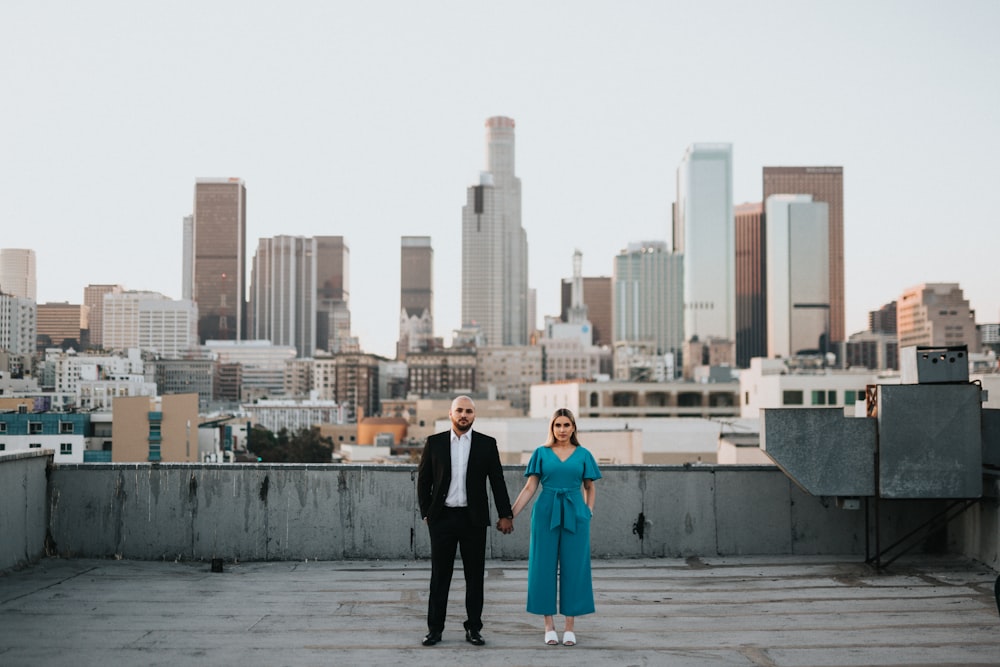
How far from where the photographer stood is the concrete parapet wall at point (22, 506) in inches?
322

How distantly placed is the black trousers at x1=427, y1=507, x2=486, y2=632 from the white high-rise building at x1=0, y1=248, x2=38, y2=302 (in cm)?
16483

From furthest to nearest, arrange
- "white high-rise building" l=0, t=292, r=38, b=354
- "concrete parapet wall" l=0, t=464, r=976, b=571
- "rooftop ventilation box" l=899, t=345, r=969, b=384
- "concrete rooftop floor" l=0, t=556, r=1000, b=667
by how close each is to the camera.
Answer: "white high-rise building" l=0, t=292, r=38, b=354, "concrete parapet wall" l=0, t=464, r=976, b=571, "rooftop ventilation box" l=899, t=345, r=969, b=384, "concrete rooftop floor" l=0, t=556, r=1000, b=667

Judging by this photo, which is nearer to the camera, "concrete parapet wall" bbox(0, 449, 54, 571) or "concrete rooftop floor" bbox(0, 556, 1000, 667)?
"concrete rooftop floor" bbox(0, 556, 1000, 667)

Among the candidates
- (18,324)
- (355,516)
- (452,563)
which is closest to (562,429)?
(452,563)

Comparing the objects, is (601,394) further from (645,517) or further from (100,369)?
(645,517)

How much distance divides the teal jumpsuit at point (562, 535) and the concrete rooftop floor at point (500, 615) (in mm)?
301

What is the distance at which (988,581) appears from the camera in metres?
7.98

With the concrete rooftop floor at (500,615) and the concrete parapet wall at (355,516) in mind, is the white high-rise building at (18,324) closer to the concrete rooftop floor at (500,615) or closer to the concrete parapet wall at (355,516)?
the concrete parapet wall at (355,516)

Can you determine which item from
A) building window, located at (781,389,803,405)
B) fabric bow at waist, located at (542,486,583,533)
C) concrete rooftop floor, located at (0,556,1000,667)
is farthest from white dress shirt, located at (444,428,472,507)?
building window, located at (781,389,803,405)

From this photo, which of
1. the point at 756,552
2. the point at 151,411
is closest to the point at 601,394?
the point at 151,411

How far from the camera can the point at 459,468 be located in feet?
20.6

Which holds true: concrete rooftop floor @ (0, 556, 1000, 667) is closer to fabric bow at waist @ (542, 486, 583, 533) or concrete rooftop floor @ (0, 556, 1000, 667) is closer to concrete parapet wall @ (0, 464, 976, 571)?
concrete parapet wall @ (0, 464, 976, 571)

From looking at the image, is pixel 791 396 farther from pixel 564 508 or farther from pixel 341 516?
pixel 564 508

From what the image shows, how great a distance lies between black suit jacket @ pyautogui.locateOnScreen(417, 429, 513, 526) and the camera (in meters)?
6.23
